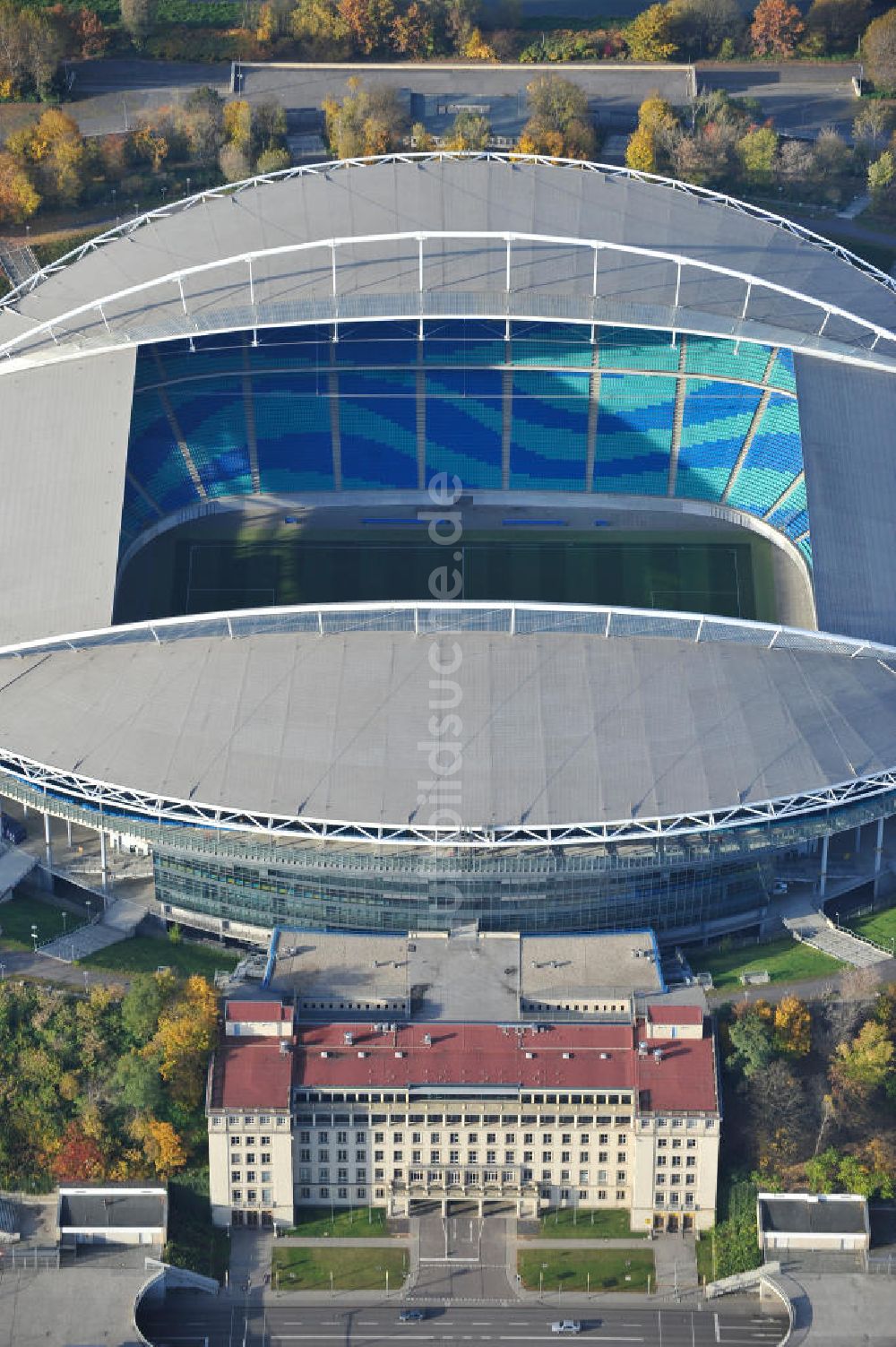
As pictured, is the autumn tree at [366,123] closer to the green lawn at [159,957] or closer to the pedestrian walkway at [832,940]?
the green lawn at [159,957]

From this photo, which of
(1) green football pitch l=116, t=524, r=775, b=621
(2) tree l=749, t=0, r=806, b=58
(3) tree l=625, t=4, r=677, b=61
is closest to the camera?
(1) green football pitch l=116, t=524, r=775, b=621

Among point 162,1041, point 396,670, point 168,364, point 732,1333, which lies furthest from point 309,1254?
point 168,364

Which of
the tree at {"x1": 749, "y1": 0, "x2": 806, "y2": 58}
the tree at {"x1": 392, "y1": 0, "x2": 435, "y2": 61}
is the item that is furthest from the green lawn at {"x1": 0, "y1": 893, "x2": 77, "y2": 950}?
the tree at {"x1": 749, "y1": 0, "x2": 806, "y2": 58}

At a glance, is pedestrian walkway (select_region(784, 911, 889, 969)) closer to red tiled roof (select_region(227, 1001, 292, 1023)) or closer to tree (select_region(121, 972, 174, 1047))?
red tiled roof (select_region(227, 1001, 292, 1023))

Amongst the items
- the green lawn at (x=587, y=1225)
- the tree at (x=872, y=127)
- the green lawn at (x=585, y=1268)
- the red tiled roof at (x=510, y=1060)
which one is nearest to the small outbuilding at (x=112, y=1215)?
the red tiled roof at (x=510, y=1060)

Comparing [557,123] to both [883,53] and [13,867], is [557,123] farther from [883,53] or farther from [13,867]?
[13,867]

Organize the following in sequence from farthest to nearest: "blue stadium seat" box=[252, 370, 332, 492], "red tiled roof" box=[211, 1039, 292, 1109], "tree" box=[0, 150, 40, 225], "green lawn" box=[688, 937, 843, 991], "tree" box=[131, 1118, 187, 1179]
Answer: "tree" box=[0, 150, 40, 225] → "blue stadium seat" box=[252, 370, 332, 492] → "green lawn" box=[688, 937, 843, 991] → "tree" box=[131, 1118, 187, 1179] → "red tiled roof" box=[211, 1039, 292, 1109]
